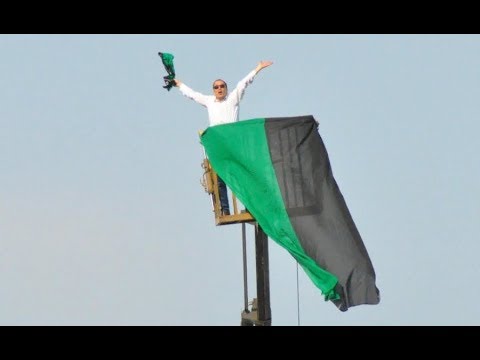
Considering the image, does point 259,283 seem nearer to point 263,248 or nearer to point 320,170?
point 263,248

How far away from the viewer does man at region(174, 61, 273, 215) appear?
895 inches

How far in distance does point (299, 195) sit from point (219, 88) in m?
2.33

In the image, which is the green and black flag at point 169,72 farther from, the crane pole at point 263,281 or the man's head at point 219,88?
the crane pole at point 263,281

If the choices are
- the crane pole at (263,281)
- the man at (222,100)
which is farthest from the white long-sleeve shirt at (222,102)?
the crane pole at (263,281)

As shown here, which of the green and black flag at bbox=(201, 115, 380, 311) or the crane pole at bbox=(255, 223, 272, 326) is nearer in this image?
the green and black flag at bbox=(201, 115, 380, 311)

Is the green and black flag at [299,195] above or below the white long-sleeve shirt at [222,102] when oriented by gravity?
below

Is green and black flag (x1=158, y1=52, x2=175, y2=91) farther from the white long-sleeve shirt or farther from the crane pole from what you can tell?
the crane pole

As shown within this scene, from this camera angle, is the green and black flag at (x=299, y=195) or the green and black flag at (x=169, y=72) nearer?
the green and black flag at (x=299, y=195)

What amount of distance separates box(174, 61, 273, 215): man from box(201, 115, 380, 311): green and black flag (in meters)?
0.17

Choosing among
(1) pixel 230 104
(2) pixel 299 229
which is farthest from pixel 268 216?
(1) pixel 230 104

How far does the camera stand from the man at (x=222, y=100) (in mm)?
22734

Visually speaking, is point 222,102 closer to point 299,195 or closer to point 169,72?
point 169,72

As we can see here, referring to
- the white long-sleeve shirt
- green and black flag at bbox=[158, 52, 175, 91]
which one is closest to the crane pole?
the white long-sleeve shirt

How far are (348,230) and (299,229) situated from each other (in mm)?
849
